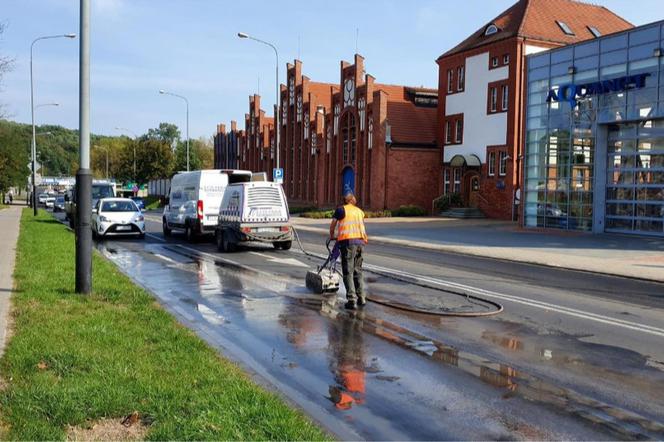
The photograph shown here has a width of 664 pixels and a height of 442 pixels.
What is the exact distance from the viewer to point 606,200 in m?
28.3

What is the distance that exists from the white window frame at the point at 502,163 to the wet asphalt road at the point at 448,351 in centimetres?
2571

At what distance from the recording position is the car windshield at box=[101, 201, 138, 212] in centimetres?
2473

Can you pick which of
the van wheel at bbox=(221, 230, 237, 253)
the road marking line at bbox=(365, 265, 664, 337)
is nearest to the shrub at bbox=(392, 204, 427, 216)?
the van wheel at bbox=(221, 230, 237, 253)

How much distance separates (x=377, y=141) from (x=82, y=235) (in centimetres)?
3605

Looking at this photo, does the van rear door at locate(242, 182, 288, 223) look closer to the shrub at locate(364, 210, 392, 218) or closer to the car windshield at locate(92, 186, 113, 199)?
the car windshield at locate(92, 186, 113, 199)

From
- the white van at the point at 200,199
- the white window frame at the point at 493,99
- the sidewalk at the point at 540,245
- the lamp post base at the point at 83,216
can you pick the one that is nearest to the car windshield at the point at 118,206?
the white van at the point at 200,199

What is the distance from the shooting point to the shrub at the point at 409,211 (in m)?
43.3

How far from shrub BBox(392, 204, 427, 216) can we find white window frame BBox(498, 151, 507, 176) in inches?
245

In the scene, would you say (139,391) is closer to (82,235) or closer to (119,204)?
(82,235)

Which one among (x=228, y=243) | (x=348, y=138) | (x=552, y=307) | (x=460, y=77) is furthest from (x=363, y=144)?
(x=552, y=307)

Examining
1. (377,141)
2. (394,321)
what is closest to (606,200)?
(377,141)

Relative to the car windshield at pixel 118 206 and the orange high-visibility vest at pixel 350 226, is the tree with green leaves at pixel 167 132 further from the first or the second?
the orange high-visibility vest at pixel 350 226

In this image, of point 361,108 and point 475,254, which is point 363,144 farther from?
point 475,254

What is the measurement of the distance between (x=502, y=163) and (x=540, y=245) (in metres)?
17.5
